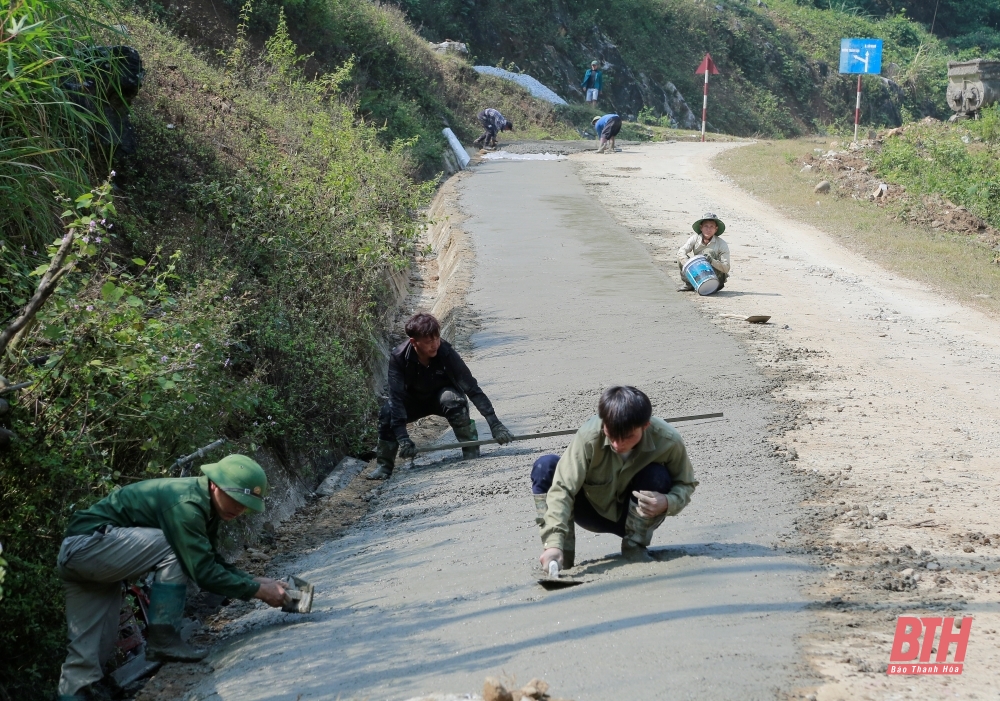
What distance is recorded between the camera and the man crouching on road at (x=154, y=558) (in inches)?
187

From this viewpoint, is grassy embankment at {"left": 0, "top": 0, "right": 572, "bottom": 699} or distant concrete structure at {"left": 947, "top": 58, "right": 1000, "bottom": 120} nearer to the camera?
grassy embankment at {"left": 0, "top": 0, "right": 572, "bottom": 699}

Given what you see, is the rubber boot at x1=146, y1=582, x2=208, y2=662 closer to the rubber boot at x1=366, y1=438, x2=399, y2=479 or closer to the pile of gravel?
the rubber boot at x1=366, y1=438, x2=399, y2=479

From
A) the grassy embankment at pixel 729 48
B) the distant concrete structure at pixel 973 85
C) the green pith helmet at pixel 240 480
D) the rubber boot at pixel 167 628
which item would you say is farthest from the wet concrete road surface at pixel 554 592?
the grassy embankment at pixel 729 48

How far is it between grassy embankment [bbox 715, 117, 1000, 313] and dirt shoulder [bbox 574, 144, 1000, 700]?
0.48 m

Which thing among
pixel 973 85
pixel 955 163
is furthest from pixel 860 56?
pixel 955 163

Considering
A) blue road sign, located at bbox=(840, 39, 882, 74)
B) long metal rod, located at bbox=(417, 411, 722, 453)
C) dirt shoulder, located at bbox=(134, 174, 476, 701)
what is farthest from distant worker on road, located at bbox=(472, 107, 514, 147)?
long metal rod, located at bbox=(417, 411, 722, 453)

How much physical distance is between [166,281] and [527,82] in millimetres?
27850

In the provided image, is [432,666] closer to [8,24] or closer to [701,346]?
[8,24]

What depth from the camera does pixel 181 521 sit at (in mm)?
4758

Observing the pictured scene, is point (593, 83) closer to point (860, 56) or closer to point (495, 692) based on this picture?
point (860, 56)

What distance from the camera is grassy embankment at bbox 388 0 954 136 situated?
128ft

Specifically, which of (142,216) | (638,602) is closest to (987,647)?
(638,602)

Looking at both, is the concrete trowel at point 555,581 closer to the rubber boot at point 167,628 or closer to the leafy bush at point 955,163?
the rubber boot at point 167,628

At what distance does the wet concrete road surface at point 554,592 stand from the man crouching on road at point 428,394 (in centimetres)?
25
